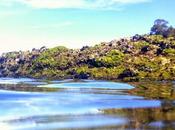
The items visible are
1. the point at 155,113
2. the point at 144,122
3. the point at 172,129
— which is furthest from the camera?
the point at 155,113

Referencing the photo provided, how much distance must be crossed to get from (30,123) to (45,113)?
11.4 m

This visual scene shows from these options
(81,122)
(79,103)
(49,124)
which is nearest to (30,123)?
(49,124)

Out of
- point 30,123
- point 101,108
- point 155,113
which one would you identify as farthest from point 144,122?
point 101,108

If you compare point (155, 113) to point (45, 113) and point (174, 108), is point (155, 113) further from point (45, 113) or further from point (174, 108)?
point (45, 113)

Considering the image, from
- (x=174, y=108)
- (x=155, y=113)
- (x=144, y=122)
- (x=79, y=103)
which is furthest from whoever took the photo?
(x=79, y=103)

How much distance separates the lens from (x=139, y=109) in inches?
2977

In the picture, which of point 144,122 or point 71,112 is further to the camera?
point 71,112

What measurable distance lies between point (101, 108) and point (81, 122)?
18093mm

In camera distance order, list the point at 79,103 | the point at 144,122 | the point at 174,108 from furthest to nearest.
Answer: the point at 79,103, the point at 174,108, the point at 144,122

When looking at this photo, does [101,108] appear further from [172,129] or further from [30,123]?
[172,129]

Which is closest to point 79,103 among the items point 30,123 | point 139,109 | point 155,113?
point 139,109

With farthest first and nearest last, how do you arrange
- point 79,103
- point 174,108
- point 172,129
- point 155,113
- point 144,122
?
point 79,103 < point 174,108 < point 155,113 < point 144,122 < point 172,129

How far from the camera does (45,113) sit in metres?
71.6

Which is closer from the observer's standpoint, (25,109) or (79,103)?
(25,109)
